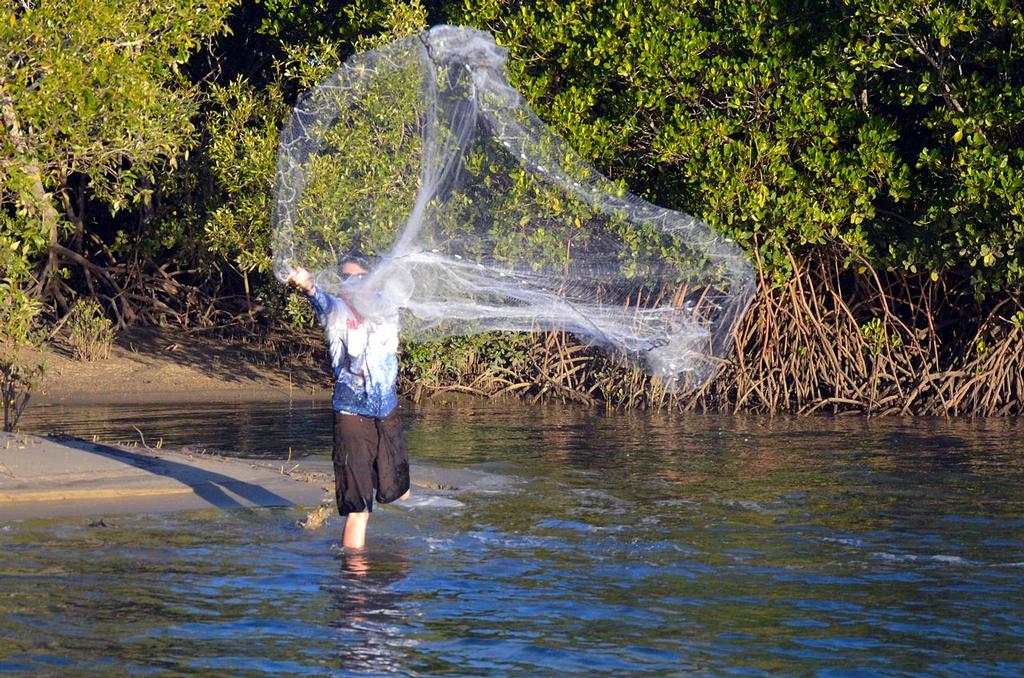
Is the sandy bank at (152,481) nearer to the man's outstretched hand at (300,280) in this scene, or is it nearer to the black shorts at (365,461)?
the black shorts at (365,461)

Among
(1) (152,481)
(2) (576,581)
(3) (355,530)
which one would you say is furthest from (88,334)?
(2) (576,581)

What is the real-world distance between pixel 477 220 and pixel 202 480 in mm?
3166

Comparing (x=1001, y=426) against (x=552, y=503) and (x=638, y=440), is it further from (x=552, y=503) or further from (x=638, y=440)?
(x=552, y=503)

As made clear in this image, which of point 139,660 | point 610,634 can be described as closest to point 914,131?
point 610,634

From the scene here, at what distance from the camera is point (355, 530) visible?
9844 millimetres

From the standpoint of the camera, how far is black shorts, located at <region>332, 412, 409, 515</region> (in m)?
9.57

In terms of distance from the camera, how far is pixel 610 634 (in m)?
8.05

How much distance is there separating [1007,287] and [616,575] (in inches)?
398

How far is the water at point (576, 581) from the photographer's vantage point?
7.64 m

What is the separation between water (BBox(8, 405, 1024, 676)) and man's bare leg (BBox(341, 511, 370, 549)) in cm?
9

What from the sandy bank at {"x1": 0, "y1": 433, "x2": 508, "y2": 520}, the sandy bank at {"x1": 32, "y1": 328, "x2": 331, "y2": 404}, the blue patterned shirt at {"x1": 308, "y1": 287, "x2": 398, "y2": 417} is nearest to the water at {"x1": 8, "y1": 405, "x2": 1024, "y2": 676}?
the sandy bank at {"x1": 0, "y1": 433, "x2": 508, "y2": 520}

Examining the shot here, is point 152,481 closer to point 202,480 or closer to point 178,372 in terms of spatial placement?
point 202,480

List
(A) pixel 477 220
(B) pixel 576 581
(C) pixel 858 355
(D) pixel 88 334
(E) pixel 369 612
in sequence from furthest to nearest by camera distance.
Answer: (D) pixel 88 334 → (C) pixel 858 355 → (A) pixel 477 220 → (B) pixel 576 581 → (E) pixel 369 612

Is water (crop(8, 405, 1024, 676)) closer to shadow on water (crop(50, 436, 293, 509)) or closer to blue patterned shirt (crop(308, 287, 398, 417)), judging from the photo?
shadow on water (crop(50, 436, 293, 509))
